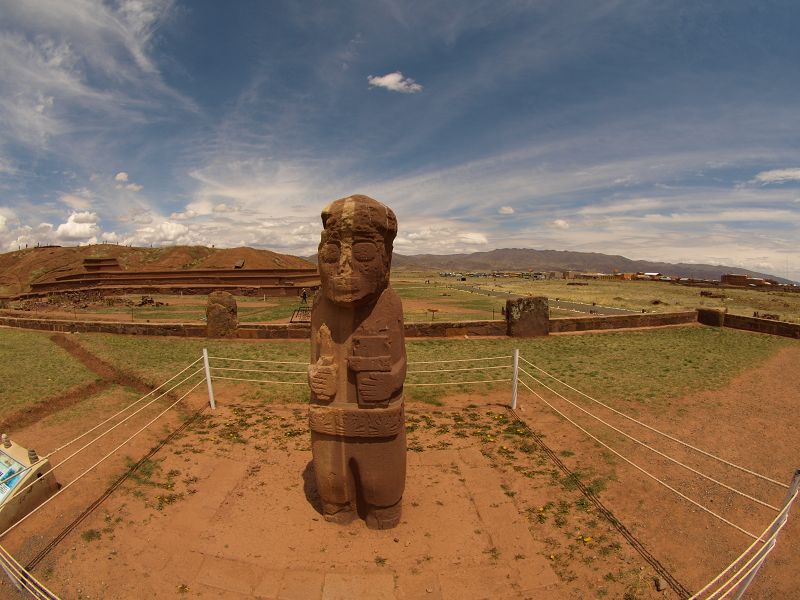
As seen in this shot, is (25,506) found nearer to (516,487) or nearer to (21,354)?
(516,487)

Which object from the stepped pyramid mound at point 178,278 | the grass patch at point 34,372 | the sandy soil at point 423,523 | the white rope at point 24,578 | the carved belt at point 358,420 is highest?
the stepped pyramid mound at point 178,278

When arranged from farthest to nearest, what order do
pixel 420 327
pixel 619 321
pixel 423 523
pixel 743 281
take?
pixel 743 281 → pixel 619 321 → pixel 420 327 → pixel 423 523

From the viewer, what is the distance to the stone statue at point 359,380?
13.6ft

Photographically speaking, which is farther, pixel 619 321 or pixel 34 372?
pixel 619 321

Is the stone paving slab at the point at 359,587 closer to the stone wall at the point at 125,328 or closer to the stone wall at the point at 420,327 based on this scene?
the stone wall at the point at 420,327

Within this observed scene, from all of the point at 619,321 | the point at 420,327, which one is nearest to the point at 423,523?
the point at 420,327

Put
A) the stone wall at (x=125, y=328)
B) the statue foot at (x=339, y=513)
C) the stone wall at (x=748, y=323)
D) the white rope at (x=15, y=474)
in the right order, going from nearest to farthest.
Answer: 1. the white rope at (x=15, y=474)
2. the statue foot at (x=339, y=513)
3. the stone wall at (x=748, y=323)
4. the stone wall at (x=125, y=328)

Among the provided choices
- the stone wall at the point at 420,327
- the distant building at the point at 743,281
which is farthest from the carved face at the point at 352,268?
the distant building at the point at 743,281

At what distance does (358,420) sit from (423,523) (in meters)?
1.46

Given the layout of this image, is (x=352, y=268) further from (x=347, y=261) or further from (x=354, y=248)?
(x=354, y=248)

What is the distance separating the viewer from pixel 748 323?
15.1 metres

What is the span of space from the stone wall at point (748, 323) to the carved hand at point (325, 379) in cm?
1648

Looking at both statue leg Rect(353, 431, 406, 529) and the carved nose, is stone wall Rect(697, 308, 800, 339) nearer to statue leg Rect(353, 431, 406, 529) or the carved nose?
statue leg Rect(353, 431, 406, 529)

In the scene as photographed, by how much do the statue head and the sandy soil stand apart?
2619 millimetres
